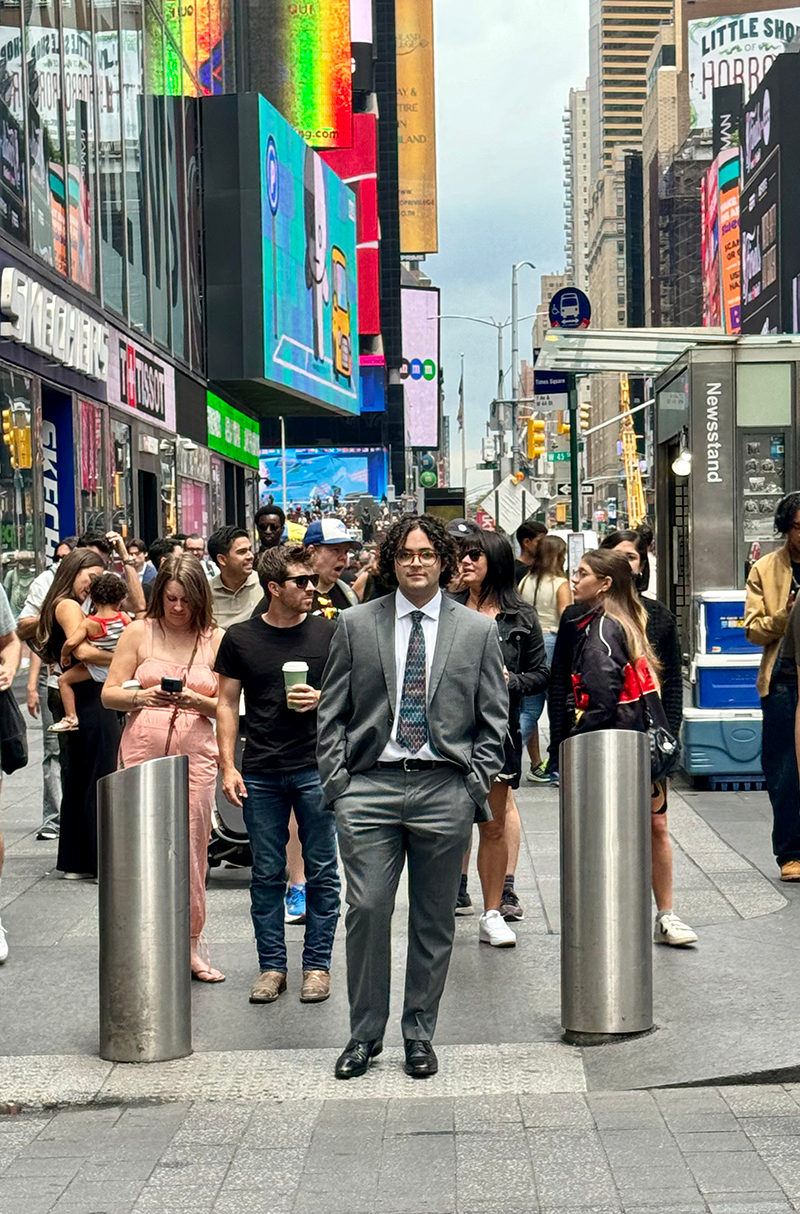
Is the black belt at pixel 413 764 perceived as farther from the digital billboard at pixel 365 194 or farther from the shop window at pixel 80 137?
the digital billboard at pixel 365 194

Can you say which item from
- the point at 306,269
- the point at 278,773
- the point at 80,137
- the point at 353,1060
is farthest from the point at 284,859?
the point at 306,269

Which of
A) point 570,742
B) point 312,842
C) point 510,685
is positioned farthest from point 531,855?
point 570,742

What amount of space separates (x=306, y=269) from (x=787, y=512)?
42000mm

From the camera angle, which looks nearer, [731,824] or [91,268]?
[731,824]

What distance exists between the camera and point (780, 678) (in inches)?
357

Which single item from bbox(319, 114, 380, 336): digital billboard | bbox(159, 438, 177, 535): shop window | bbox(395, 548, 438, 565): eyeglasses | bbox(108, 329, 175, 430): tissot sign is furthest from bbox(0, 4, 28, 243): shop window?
bbox(319, 114, 380, 336): digital billboard

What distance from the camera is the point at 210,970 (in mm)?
7301

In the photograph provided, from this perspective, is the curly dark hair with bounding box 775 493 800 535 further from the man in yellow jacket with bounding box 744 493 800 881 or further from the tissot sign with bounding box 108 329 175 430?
the tissot sign with bounding box 108 329 175 430

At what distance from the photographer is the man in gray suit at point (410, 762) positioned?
5867 millimetres

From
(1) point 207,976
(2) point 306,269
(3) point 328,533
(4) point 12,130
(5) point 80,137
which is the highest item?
(2) point 306,269

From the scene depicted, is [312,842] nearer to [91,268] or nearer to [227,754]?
[227,754]

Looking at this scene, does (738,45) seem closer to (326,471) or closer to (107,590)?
(326,471)

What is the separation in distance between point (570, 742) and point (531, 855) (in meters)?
3.92

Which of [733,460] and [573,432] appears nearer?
[733,460]
